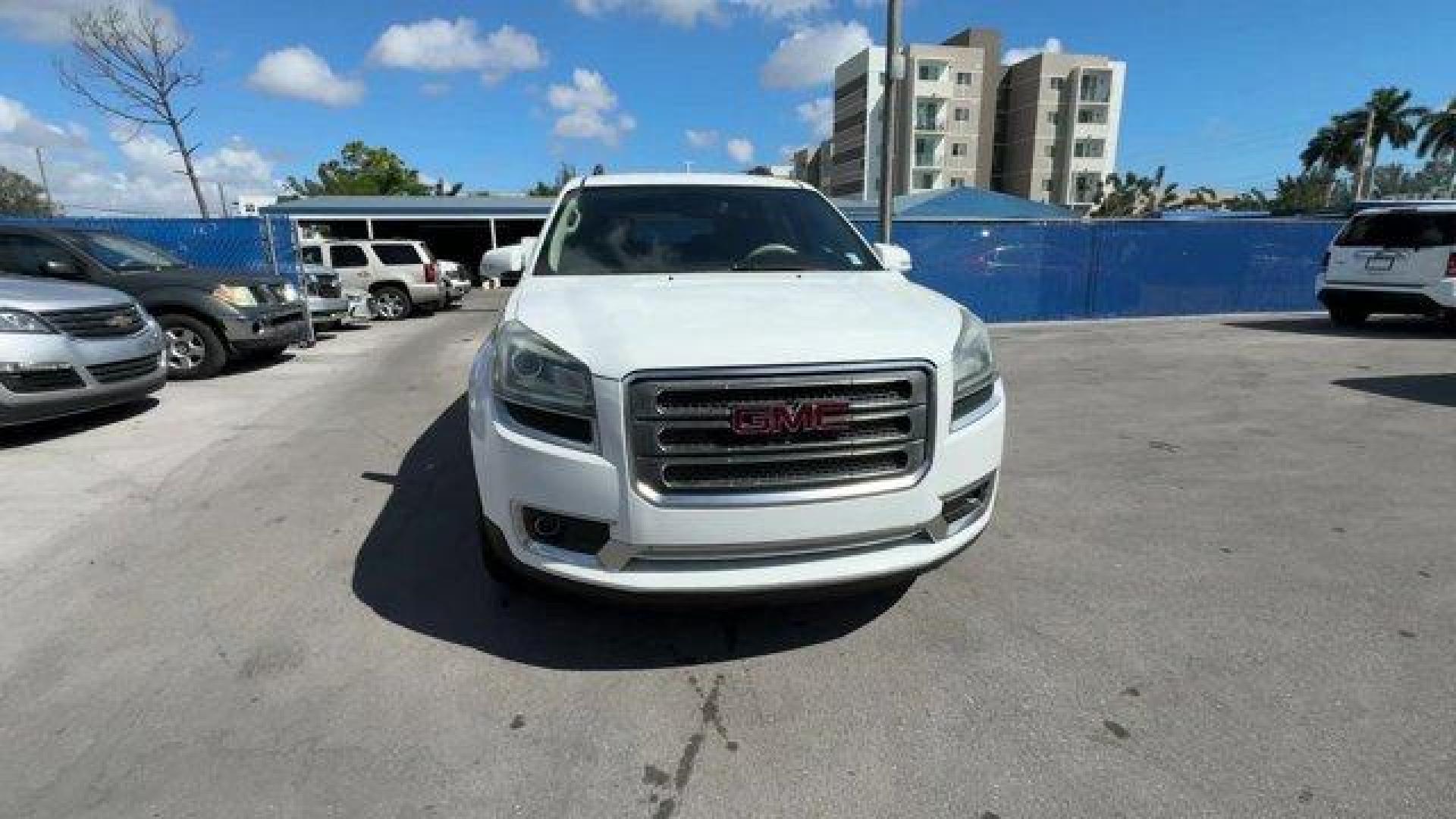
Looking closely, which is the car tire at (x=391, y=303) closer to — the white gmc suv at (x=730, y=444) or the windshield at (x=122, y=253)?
the windshield at (x=122, y=253)

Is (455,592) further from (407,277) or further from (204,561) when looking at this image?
(407,277)

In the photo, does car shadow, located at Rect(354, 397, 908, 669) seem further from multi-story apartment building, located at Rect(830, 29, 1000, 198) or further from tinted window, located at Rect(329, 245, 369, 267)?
multi-story apartment building, located at Rect(830, 29, 1000, 198)

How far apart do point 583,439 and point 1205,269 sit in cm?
1600

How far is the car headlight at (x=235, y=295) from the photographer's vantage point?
29.0 feet

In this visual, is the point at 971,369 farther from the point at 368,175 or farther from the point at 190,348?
the point at 368,175

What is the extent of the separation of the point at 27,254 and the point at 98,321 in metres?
2.84

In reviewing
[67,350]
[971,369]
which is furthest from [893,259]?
[67,350]

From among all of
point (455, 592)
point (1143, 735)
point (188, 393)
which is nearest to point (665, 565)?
point (455, 592)

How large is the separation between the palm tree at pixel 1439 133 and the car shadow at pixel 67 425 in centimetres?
7822

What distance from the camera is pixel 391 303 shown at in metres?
18.6

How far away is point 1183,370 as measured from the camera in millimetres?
8961

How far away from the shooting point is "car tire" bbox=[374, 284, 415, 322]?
18.5 metres

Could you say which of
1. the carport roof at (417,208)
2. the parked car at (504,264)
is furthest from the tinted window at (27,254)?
the carport roof at (417,208)

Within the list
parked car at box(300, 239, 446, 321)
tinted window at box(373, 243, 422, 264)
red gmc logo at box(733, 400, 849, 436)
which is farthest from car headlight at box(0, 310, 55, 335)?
tinted window at box(373, 243, 422, 264)
